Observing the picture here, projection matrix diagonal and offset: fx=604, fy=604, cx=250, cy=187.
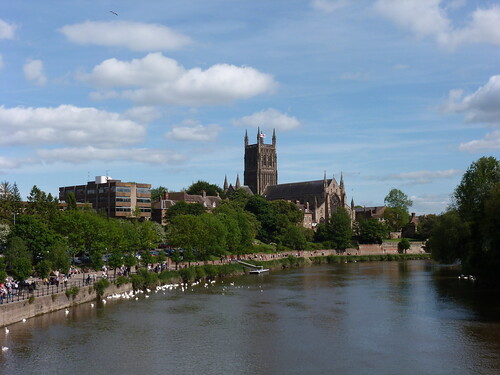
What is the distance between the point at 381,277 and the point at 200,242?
A: 94.5 ft

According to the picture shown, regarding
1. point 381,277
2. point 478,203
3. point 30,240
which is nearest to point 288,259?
point 381,277

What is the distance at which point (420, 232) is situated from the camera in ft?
596

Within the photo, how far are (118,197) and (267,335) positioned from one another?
3318 inches

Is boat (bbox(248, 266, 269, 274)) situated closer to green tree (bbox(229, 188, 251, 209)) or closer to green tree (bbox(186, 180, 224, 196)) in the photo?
green tree (bbox(229, 188, 251, 209))

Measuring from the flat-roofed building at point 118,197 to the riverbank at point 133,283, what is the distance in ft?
99.7

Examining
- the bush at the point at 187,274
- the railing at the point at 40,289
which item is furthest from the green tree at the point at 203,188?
the railing at the point at 40,289

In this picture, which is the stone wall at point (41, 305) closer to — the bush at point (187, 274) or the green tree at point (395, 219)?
the bush at point (187, 274)

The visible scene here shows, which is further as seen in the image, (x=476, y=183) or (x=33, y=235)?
(x=476, y=183)

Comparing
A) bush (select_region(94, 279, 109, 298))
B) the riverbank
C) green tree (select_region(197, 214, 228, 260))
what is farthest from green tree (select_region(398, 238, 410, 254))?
bush (select_region(94, 279, 109, 298))

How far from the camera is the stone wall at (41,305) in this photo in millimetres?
45250

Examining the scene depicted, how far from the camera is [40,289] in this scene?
55.2 m

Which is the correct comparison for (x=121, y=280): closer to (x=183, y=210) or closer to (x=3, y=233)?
(x=3, y=233)

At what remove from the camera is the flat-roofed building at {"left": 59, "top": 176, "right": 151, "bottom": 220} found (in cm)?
12431

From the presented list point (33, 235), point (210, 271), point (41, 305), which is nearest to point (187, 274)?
point (210, 271)
